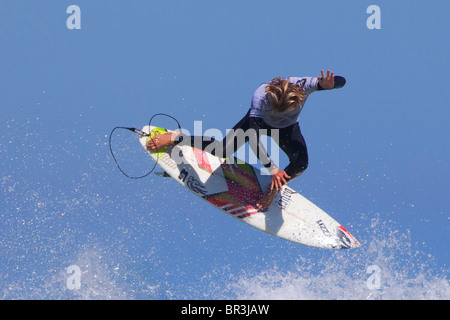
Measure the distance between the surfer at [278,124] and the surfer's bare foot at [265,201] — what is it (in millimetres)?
173

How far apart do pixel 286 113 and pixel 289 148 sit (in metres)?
0.51

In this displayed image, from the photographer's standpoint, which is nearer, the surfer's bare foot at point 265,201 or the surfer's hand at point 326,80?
the surfer's hand at point 326,80

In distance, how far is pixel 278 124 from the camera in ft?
20.6

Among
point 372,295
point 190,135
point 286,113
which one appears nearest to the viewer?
point 286,113

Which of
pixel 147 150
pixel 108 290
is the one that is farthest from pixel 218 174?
pixel 108 290

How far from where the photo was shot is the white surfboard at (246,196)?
670 centimetres

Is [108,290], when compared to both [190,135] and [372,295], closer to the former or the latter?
[190,135]

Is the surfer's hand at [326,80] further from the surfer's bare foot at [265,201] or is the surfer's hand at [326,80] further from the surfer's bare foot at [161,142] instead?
the surfer's bare foot at [161,142]

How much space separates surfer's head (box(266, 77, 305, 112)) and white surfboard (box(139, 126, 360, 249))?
1.32 metres

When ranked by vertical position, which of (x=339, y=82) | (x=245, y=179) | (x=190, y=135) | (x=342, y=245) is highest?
(x=339, y=82)

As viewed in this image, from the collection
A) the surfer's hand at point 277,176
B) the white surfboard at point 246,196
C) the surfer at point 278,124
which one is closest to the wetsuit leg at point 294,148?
the surfer at point 278,124

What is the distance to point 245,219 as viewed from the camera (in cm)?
664

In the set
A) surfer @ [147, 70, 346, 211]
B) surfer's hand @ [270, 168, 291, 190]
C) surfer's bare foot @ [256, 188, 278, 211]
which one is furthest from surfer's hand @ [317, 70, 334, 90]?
surfer's bare foot @ [256, 188, 278, 211]

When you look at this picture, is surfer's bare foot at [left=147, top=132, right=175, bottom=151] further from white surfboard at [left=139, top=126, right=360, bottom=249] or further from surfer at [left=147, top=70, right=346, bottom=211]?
surfer at [left=147, top=70, right=346, bottom=211]
